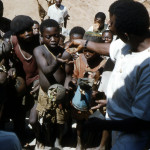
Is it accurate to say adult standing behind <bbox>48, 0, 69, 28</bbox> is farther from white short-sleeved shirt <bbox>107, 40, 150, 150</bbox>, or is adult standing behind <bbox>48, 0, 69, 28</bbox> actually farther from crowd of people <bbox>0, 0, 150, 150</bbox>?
white short-sleeved shirt <bbox>107, 40, 150, 150</bbox>

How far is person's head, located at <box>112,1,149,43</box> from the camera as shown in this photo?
188cm

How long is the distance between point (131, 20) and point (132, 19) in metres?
0.01

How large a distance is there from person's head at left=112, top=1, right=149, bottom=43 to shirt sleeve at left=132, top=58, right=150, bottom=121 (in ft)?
0.89

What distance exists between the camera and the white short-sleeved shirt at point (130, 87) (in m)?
1.82

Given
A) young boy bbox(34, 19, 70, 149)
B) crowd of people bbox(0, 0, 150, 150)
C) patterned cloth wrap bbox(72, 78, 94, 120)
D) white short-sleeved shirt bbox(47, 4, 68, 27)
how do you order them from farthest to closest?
white short-sleeved shirt bbox(47, 4, 68, 27) → young boy bbox(34, 19, 70, 149) → patterned cloth wrap bbox(72, 78, 94, 120) → crowd of people bbox(0, 0, 150, 150)

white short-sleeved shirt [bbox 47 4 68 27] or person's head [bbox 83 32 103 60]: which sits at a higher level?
white short-sleeved shirt [bbox 47 4 68 27]

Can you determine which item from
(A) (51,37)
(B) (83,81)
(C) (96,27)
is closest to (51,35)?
(A) (51,37)

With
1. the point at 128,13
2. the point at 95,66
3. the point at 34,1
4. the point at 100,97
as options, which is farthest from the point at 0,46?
the point at 34,1

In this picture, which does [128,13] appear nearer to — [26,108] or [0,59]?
[0,59]

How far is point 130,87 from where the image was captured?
1989mm

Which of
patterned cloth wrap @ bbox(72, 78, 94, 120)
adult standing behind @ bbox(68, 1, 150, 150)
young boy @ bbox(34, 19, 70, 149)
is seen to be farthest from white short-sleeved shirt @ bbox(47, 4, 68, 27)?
adult standing behind @ bbox(68, 1, 150, 150)

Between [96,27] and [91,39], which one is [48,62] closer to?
[91,39]

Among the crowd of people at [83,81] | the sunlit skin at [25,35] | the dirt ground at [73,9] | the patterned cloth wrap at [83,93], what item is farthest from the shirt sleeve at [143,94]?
the dirt ground at [73,9]

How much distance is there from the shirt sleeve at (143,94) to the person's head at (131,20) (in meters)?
0.27
